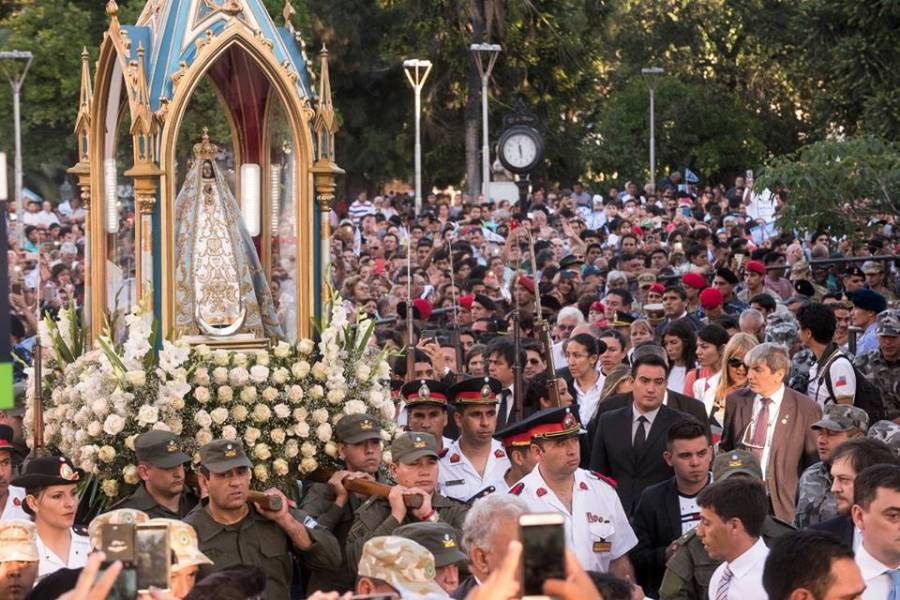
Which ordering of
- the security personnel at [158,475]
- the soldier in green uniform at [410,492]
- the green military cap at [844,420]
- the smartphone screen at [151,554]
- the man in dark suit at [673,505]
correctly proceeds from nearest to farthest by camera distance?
the smartphone screen at [151,554]
the soldier in green uniform at [410,492]
the security personnel at [158,475]
the man in dark suit at [673,505]
the green military cap at [844,420]


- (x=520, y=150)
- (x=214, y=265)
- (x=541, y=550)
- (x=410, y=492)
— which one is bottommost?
(x=410, y=492)

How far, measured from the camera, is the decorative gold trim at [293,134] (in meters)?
10.7

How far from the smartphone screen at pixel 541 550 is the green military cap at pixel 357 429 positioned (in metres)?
6.22

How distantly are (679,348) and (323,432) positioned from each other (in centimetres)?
375

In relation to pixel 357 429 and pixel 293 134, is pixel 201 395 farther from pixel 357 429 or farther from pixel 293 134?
pixel 293 134

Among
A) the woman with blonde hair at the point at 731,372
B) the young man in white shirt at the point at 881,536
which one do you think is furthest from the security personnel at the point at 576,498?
the woman with blonde hair at the point at 731,372

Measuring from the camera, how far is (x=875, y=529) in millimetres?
7555

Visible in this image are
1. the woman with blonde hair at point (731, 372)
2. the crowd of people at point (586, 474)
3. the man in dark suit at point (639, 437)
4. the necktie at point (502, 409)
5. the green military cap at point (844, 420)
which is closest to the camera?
the crowd of people at point (586, 474)

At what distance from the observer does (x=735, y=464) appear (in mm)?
9266

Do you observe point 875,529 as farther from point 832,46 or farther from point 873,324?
point 832,46

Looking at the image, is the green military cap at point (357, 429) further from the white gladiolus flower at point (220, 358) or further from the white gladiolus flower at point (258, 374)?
the white gladiolus flower at point (220, 358)

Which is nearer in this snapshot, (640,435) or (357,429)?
(357,429)

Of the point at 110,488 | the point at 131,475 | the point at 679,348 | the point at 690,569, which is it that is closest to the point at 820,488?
the point at 690,569

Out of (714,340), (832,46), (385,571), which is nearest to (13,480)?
(385,571)
